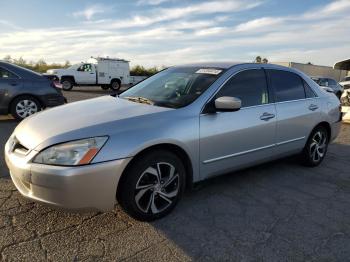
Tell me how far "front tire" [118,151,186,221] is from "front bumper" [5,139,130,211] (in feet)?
0.47

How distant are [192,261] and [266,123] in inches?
83.8

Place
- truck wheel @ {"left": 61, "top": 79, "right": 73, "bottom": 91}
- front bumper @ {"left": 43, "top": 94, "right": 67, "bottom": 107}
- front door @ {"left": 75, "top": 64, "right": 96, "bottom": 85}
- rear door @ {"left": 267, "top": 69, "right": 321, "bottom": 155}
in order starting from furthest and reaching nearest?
front door @ {"left": 75, "top": 64, "right": 96, "bottom": 85}
truck wheel @ {"left": 61, "top": 79, "right": 73, "bottom": 91}
front bumper @ {"left": 43, "top": 94, "right": 67, "bottom": 107}
rear door @ {"left": 267, "top": 69, "right": 321, "bottom": 155}

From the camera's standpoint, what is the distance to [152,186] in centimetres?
327

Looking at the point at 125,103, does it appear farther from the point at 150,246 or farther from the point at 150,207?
the point at 150,246

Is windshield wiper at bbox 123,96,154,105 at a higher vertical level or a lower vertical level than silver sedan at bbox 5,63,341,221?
higher

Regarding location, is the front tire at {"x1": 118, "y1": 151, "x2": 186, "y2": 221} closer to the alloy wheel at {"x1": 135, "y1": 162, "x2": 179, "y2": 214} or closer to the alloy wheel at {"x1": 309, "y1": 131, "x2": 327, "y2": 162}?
the alloy wheel at {"x1": 135, "y1": 162, "x2": 179, "y2": 214}

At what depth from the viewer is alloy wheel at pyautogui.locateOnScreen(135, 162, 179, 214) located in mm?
3188

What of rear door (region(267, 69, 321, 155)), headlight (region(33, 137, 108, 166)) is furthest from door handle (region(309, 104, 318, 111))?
headlight (region(33, 137, 108, 166))

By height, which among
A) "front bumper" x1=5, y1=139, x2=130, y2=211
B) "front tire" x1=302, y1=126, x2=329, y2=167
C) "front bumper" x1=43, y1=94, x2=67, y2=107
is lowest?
"front tire" x1=302, y1=126, x2=329, y2=167

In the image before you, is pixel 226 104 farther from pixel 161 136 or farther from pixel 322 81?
pixel 322 81

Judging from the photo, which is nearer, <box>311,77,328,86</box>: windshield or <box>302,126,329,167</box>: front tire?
<box>302,126,329,167</box>: front tire

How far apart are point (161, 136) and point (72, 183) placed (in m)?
0.89

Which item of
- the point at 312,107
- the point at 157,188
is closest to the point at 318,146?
the point at 312,107

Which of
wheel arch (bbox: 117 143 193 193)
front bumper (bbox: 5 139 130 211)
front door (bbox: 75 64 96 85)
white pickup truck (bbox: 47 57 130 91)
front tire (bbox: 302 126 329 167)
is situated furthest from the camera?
front door (bbox: 75 64 96 85)
